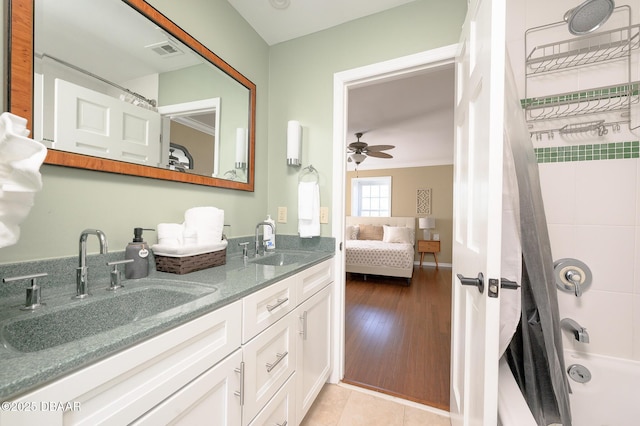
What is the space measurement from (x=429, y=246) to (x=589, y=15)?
5039 millimetres

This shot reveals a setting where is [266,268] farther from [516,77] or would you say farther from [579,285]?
[516,77]

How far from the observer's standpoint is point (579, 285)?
121 centimetres

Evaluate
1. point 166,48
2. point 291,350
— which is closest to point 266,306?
point 291,350

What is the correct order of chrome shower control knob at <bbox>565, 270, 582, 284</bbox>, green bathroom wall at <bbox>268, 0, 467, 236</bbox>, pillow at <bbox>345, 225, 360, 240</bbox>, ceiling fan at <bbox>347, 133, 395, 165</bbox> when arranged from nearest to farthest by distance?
chrome shower control knob at <bbox>565, 270, 582, 284</bbox>, green bathroom wall at <bbox>268, 0, 467, 236</bbox>, ceiling fan at <bbox>347, 133, 395, 165</bbox>, pillow at <bbox>345, 225, 360, 240</bbox>

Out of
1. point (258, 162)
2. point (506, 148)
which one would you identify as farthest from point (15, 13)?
point (506, 148)

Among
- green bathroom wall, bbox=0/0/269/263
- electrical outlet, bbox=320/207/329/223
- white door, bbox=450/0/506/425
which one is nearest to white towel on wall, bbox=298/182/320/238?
electrical outlet, bbox=320/207/329/223

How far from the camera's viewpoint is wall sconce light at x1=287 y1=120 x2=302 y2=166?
5.69ft

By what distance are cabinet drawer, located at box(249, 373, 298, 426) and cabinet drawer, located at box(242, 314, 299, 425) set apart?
0.03 metres

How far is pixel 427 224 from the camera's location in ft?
18.4

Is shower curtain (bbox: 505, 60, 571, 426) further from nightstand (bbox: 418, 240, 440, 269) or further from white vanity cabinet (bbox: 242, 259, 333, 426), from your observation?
nightstand (bbox: 418, 240, 440, 269)

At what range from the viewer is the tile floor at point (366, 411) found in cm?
138

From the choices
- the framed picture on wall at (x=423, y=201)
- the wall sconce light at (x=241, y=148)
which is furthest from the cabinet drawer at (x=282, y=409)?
the framed picture on wall at (x=423, y=201)

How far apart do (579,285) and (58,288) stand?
2.25 m

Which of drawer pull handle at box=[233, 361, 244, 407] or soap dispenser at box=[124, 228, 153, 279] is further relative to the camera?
soap dispenser at box=[124, 228, 153, 279]
